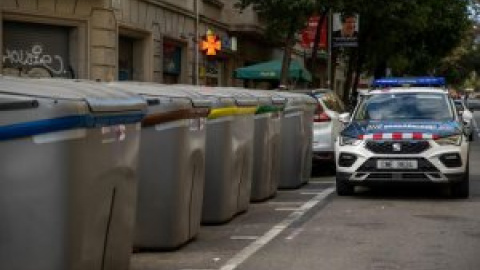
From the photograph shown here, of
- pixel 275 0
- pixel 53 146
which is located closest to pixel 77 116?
pixel 53 146

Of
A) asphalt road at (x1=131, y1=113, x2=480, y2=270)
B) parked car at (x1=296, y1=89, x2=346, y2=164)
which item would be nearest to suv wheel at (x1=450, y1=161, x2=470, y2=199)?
asphalt road at (x1=131, y1=113, x2=480, y2=270)

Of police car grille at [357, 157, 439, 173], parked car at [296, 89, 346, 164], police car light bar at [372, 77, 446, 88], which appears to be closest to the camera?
police car grille at [357, 157, 439, 173]

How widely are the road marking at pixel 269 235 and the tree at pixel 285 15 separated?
10333 mm

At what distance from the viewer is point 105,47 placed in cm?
1991

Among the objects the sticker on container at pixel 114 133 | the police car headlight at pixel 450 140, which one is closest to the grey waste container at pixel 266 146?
the police car headlight at pixel 450 140

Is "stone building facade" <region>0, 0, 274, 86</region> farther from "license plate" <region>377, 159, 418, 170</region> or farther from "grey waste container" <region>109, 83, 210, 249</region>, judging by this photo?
"grey waste container" <region>109, 83, 210, 249</region>

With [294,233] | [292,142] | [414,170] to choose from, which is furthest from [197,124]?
[292,142]

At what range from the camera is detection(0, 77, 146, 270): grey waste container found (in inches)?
217

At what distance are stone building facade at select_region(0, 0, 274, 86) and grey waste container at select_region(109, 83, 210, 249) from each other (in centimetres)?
924

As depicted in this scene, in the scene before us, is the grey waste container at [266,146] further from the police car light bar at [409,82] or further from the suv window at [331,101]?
the police car light bar at [409,82]

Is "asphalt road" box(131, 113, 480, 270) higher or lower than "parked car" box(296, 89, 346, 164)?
lower

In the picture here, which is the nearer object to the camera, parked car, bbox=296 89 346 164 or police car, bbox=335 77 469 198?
police car, bbox=335 77 469 198

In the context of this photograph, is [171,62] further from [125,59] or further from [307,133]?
[307,133]

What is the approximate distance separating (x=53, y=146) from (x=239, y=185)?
211 inches
